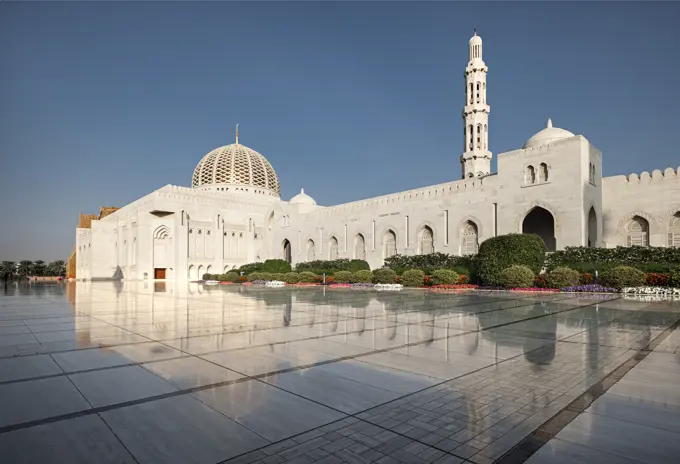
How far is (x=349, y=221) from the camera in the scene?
38.8 meters

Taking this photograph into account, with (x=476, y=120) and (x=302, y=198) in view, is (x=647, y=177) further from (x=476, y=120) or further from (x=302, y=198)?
(x=302, y=198)

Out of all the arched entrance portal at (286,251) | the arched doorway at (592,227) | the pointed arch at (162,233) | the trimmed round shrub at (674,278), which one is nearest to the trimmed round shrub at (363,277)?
the arched doorway at (592,227)

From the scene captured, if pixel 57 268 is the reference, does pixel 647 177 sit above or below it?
above

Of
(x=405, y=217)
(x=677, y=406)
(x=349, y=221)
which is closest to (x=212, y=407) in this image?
(x=677, y=406)

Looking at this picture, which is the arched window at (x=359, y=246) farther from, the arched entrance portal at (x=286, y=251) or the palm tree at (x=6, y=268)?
the palm tree at (x=6, y=268)

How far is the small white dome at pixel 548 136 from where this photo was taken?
27969 millimetres

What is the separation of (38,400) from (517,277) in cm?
1796

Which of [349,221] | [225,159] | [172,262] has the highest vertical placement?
[225,159]

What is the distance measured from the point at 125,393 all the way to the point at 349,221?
3509cm

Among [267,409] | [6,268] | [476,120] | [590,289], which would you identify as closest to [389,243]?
[476,120]

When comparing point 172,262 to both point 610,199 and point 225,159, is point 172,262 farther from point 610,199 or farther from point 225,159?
point 610,199

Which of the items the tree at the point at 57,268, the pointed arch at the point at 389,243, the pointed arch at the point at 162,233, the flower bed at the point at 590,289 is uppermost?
the pointed arch at the point at 162,233

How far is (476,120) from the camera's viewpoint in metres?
35.2

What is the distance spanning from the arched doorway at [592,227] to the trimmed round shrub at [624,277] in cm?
915
